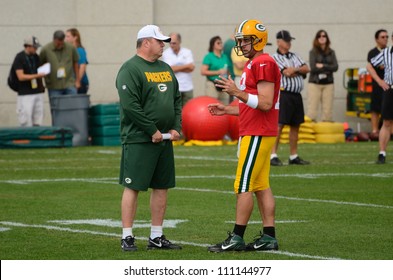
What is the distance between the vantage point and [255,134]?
9.70m

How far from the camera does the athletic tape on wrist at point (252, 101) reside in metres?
9.49

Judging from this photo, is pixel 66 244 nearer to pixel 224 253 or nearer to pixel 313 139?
pixel 224 253

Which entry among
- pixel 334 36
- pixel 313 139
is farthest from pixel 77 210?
pixel 334 36

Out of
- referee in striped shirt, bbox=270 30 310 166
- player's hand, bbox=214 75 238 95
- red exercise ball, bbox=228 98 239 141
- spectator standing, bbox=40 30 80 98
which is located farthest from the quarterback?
red exercise ball, bbox=228 98 239 141

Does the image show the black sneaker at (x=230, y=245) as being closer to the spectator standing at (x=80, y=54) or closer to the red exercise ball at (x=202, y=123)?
the red exercise ball at (x=202, y=123)

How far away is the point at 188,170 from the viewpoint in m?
17.5

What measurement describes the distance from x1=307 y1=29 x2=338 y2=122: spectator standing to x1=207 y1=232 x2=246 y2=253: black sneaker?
50.6ft

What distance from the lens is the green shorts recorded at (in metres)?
9.77

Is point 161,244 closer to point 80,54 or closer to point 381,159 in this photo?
point 381,159

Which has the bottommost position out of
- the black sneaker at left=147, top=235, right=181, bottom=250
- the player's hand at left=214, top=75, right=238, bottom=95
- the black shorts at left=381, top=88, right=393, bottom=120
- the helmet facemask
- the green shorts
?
the black sneaker at left=147, top=235, right=181, bottom=250

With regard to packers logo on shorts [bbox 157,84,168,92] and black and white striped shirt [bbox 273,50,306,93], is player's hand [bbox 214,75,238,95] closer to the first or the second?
packers logo on shorts [bbox 157,84,168,92]

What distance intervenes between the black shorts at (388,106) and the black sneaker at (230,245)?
859 centimetres

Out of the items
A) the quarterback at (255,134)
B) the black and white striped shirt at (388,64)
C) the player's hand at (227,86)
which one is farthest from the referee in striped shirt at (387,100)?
the player's hand at (227,86)

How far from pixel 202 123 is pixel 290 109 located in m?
5.51
